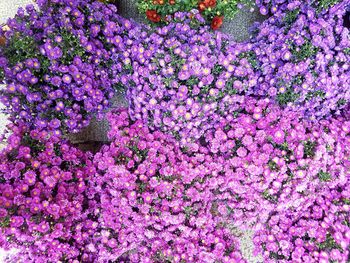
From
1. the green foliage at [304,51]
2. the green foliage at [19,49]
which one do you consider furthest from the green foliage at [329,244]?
the green foliage at [19,49]

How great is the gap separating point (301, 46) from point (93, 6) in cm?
131

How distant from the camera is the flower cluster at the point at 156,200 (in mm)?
2570

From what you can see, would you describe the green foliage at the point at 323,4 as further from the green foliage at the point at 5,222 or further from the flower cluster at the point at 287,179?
the green foliage at the point at 5,222

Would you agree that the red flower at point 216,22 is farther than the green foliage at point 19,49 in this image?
Yes

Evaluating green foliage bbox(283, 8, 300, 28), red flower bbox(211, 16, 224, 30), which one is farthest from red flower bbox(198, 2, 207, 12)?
green foliage bbox(283, 8, 300, 28)

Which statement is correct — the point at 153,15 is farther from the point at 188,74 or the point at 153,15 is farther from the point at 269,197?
the point at 269,197

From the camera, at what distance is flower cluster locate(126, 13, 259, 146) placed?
2.45 meters

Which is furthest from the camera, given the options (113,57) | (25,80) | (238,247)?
(238,247)

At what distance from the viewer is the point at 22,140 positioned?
2.61 m

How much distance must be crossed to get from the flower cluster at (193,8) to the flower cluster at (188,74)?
8 centimetres

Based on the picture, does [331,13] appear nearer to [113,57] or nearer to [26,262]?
[113,57]

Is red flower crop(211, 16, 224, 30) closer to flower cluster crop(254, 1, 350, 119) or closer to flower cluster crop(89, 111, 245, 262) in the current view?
flower cluster crop(254, 1, 350, 119)

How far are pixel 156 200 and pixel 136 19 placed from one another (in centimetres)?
132

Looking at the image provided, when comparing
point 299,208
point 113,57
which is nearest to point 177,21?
point 113,57
